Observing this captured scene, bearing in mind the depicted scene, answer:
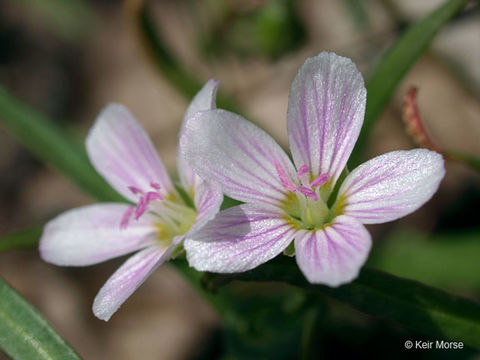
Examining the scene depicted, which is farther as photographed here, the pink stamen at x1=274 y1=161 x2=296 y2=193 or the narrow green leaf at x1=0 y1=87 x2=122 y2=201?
the narrow green leaf at x1=0 y1=87 x2=122 y2=201

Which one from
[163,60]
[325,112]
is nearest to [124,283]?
[325,112]

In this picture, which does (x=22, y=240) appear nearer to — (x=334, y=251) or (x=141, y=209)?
(x=141, y=209)

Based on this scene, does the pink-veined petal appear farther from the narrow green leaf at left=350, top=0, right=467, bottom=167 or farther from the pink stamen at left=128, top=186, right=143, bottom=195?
the narrow green leaf at left=350, top=0, right=467, bottom=167

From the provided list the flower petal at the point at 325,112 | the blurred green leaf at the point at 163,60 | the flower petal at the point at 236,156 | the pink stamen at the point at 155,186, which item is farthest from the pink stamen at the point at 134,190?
the blurred green leaf at the point at 163,60

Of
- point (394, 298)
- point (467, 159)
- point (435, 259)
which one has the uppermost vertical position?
point (394, 298)

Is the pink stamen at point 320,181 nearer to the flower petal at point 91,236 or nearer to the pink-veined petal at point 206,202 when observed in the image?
the pink-veined petal at point 206,202

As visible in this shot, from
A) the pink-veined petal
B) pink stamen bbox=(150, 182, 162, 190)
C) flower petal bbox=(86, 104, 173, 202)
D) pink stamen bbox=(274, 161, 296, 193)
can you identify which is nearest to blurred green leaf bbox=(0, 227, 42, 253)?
flower petal bbox=(86, 104, 173, 202)
